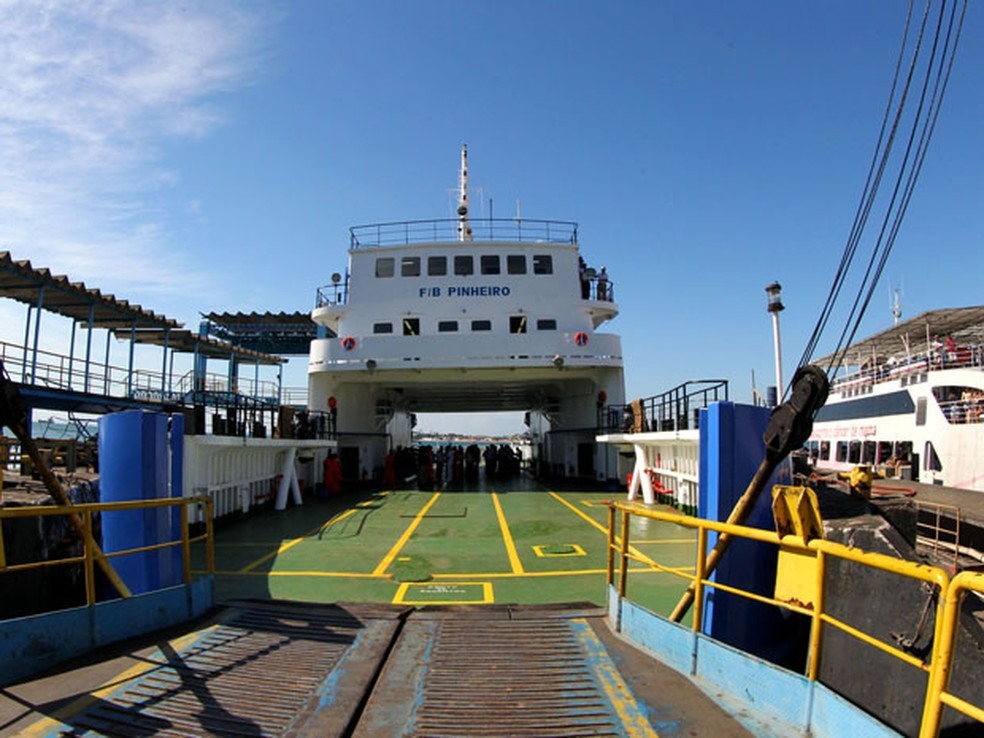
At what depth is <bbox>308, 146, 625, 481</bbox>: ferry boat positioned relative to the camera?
17.6m

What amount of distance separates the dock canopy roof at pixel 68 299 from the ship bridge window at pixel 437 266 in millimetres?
10192

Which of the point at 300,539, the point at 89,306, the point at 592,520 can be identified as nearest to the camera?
the point at 300,539

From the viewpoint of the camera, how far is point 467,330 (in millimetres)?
18688

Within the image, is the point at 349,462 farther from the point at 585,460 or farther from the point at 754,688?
the point at 754,688

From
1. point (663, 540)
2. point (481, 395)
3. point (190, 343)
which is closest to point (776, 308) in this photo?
point (663, 540)

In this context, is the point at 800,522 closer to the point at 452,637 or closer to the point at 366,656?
the point at 452,637

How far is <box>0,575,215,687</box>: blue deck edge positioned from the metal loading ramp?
304mm

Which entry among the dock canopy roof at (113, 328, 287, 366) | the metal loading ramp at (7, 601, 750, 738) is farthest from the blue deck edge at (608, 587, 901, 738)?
the dock canopy roof at (113, 328, 287, 366)

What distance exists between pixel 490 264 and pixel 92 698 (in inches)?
660

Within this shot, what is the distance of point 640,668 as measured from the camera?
4.14 meters

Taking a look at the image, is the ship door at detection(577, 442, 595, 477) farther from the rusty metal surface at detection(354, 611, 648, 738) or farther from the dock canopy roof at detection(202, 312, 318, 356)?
the dock canopy roof at detection(202, 312, 318, 356)

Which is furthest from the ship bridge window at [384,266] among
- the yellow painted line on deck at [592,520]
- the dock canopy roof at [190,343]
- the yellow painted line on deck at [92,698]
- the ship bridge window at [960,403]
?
the ship bridge window at [960,403]

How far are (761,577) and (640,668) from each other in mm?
1183

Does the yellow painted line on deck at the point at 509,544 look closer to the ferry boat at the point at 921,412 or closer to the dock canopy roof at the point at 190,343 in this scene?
the ferry boat at the point at 921,412
